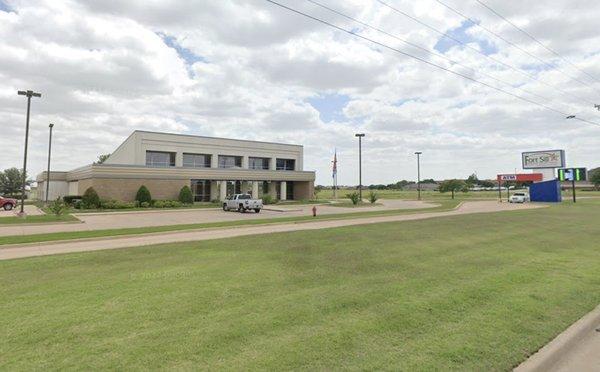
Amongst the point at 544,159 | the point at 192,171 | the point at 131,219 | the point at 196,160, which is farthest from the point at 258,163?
the point at 544,159

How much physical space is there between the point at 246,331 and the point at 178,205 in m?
36.8

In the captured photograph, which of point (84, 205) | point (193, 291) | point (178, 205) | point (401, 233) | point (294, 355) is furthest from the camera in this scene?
point (178, 205)

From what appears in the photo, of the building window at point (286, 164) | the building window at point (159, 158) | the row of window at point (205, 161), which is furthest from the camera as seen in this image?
the building window at point (286, 164)

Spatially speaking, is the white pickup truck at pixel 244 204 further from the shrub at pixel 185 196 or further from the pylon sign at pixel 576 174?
the pylon sign at pixel 576 174

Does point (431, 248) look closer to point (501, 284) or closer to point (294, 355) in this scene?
point (501, 284)

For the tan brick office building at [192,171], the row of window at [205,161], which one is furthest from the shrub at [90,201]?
the row of window at [205,161]

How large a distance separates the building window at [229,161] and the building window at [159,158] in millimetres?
6819

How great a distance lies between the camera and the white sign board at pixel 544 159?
6488 centimetres

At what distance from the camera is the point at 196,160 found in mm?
52750

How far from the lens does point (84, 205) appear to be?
116ft

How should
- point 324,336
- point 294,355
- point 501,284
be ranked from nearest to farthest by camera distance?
point 294,355
point 324,336
point 501,284

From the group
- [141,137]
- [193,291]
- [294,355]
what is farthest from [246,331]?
[141,137]

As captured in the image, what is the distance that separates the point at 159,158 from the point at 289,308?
47.3 meters

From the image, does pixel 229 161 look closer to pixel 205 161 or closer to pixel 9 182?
pixel 205 161
